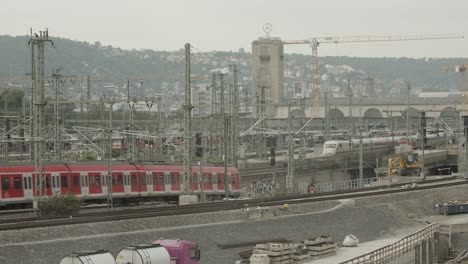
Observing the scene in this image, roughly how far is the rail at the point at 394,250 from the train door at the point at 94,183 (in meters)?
16.0

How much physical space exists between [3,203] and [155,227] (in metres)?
9.37

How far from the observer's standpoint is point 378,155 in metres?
97.4

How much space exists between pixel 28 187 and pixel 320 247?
14218 mm

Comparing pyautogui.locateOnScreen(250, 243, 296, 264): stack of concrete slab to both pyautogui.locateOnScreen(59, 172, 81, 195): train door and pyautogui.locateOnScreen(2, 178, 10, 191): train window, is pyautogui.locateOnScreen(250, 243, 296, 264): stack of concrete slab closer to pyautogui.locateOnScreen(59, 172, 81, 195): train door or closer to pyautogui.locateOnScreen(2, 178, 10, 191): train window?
pyautogui.locateOnScreen(2, 178, 10, 191): train window

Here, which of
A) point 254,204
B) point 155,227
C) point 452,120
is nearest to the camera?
point 155,227

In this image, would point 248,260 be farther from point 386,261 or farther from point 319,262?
point 386,261

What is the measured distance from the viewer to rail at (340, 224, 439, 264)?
2932 centimetres

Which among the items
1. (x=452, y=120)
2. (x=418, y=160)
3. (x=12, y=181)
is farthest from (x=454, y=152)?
(x=12, y=181)

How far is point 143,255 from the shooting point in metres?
24.8

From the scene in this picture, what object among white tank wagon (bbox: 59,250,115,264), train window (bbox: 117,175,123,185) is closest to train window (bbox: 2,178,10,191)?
train window (bbox: 117,175,123,185)

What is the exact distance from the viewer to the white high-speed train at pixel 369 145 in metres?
87.3

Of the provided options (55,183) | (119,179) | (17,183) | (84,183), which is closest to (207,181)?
(119,179)

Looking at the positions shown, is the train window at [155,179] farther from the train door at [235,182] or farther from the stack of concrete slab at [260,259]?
the stack of concrete slab at [260,259]

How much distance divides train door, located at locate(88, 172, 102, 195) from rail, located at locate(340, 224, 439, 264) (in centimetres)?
1601
